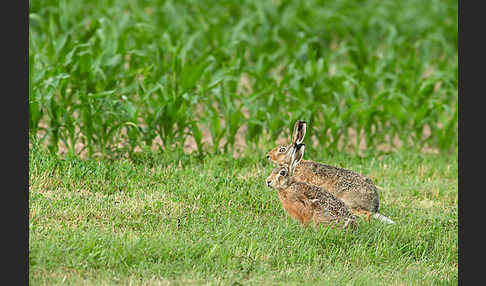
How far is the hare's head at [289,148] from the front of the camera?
5.91 m

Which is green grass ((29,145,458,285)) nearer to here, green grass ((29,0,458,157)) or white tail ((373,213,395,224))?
white tail ((373,213,395,224))

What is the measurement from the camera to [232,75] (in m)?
9.30

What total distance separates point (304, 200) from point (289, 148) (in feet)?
1.28

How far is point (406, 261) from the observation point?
18.9 ft

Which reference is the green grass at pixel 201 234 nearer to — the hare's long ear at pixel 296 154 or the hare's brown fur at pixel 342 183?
the hare's brown fur at pixel 342 183

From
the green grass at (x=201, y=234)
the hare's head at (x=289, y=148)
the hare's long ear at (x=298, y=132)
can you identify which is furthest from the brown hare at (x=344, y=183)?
the hare's long ear at (x=298, y=132)

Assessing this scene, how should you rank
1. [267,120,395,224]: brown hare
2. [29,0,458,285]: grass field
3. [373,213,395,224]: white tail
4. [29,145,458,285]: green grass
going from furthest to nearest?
[267,120,395,224]: brown hare, [373,213,395,224]: white tail, [29,0,458,285]: grass field, [29,145,458,285]: green grass

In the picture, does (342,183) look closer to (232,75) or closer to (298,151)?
(298,151)

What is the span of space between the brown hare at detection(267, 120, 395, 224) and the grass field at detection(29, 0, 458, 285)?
0.26 metres

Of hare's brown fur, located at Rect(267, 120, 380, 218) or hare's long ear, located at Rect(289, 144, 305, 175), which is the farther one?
hare's brown fur, located at Rect(267, 120, 380, 218)

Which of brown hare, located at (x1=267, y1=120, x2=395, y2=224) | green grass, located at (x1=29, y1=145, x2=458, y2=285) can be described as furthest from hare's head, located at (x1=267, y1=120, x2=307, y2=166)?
green grass, located at (x1=29, y1=145, x2=458, y2=285)

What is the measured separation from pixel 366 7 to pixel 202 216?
24.5 ft

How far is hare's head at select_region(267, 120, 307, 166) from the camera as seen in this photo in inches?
233

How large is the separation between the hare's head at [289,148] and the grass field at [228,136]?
1.00ft
